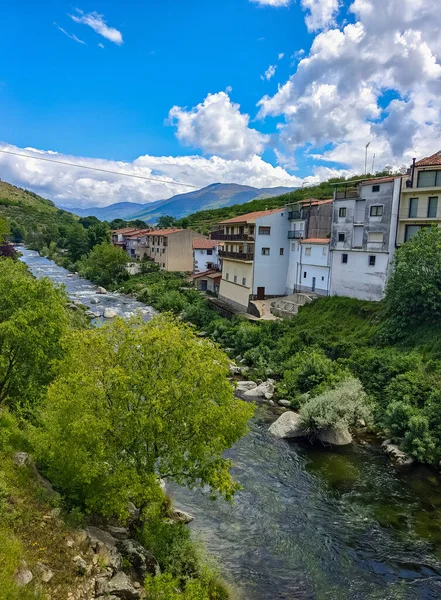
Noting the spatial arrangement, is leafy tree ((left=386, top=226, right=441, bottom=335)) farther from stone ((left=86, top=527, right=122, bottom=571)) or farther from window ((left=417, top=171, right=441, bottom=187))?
stone ((left=86, top=527, right=122, bottom=571))

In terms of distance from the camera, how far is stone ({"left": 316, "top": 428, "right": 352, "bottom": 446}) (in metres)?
22.8

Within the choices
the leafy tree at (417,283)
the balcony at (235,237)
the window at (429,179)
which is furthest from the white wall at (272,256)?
the leafy tree at (417,283)

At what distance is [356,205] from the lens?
38406 mm

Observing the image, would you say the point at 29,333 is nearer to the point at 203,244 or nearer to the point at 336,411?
the point at 336,411

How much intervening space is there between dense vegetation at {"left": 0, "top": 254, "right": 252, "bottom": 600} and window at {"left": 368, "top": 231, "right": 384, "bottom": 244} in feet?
91.2

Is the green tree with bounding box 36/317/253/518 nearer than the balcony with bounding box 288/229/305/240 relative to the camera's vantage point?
Yes

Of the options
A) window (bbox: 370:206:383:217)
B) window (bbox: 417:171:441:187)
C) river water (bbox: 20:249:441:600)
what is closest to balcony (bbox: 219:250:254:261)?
window (bbox: 370:206:383:217)

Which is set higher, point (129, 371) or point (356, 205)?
point (356, 205)

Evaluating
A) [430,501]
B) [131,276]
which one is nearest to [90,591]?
[430,501]

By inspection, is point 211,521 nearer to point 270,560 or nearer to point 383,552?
point 270,560

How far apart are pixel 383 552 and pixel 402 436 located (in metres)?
8.59

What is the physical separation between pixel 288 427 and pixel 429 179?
2372cm

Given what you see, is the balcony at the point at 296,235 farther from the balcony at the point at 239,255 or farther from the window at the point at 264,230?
the balcony at the point at 239,255

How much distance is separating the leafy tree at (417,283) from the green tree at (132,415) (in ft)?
67.6
